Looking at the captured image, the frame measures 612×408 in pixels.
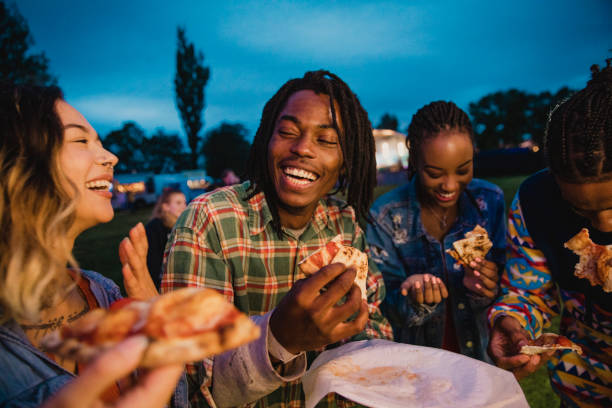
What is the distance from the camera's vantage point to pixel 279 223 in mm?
2150

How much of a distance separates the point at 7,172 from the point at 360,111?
6.53 ft

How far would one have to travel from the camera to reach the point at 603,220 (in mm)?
1764

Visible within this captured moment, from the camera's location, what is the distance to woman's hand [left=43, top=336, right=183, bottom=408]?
71 centimetres

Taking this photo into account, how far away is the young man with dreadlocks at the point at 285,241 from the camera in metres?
1.49

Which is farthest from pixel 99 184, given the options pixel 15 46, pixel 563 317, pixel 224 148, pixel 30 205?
pixel 224 148

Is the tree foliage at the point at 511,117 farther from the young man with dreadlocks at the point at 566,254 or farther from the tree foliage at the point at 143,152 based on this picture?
the tree foliage at the point at 143,152

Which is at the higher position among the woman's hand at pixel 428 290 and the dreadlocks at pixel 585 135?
the dreadlocks at pixel 585 135

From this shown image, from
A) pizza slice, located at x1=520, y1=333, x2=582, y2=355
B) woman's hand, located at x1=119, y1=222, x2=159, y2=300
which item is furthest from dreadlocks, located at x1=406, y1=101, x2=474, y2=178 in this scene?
woman's hand, located at x1=119, y1=222, x2=159, y2=300

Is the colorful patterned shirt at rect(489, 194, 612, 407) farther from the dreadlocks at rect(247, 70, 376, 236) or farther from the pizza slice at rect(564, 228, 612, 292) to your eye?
the dreadlocks at rect(247, 70, 376, 236)

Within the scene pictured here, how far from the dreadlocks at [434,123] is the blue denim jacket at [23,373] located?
2707mm

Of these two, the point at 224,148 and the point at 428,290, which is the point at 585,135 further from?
the point at 224,148

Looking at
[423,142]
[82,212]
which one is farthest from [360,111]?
[82,212]

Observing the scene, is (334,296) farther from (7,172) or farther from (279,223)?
(7,172)

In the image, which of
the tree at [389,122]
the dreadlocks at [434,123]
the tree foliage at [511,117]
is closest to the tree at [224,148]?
the tree foliage at [511,117]
